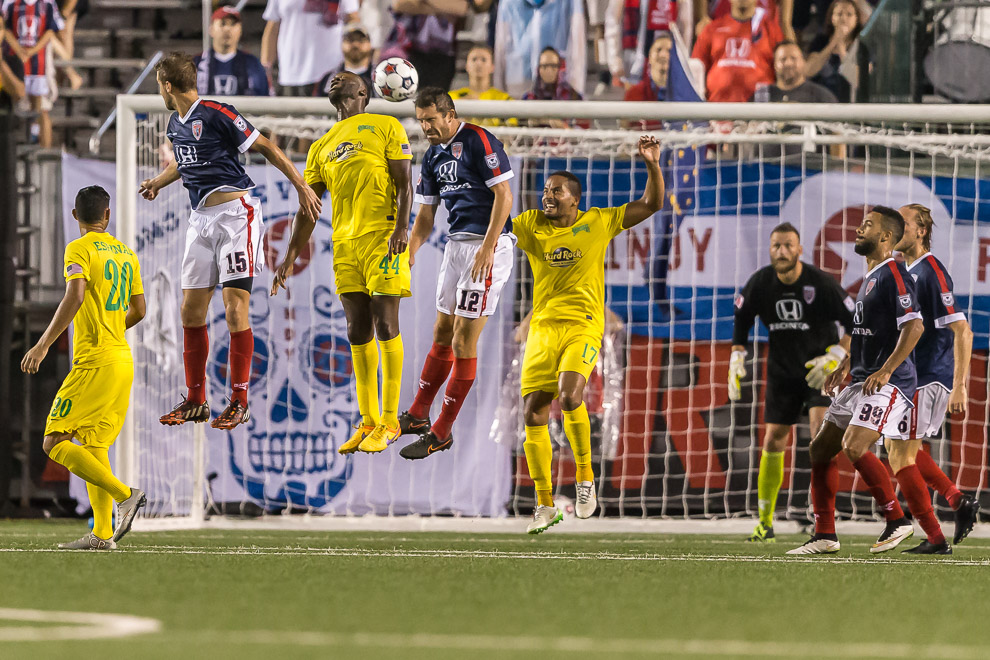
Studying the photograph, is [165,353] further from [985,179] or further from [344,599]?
[985,179]

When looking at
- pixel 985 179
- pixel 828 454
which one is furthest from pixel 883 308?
pixel 985 179

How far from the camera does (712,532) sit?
34.3ft

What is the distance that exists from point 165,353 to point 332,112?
2393 mm

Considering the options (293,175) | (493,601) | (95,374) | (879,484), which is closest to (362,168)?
(293,175)

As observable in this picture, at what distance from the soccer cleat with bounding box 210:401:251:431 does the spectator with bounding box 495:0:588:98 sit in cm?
503

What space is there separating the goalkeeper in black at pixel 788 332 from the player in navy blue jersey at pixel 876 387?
128 cm

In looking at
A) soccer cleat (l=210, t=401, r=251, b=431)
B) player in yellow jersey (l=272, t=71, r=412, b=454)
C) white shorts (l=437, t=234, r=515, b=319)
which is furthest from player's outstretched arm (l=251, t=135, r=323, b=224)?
soccer cleat (l=210, t=401, r=251, b=431)

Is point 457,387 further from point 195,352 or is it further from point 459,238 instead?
point 195,352

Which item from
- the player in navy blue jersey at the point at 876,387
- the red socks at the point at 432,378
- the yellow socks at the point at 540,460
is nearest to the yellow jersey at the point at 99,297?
the red socks at the point at 432,378

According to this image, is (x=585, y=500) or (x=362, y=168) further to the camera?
(x=585, y=500)

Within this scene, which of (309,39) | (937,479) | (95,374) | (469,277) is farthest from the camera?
(309,39)

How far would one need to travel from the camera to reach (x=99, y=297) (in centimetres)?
746

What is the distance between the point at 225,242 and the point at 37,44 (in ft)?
20.5

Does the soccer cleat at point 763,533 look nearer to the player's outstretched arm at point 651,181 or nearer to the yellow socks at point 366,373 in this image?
the player's outstretched arm at point 651,181
